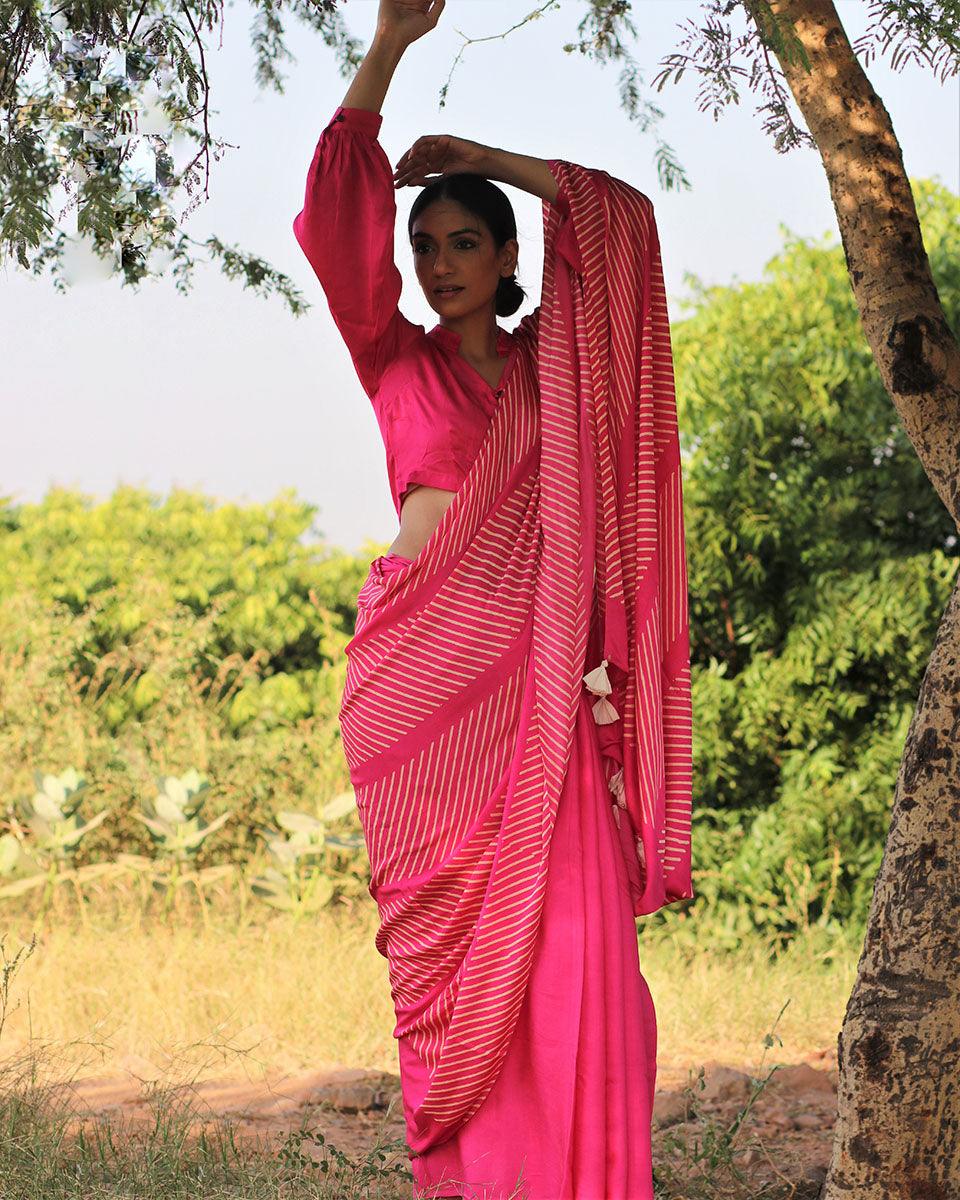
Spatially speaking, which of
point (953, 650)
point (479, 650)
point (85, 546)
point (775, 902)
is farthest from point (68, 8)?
point (85, 546)

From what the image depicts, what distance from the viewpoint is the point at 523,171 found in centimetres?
267

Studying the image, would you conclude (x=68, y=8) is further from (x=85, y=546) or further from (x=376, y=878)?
(x=85, y=546)

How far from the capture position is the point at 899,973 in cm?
239

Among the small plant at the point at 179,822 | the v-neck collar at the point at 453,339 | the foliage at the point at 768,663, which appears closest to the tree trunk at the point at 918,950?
the v-neck collar at the point at 453,339

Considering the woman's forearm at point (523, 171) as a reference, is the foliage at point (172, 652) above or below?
below

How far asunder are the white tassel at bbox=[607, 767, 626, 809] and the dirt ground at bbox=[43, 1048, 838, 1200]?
0.83 meters

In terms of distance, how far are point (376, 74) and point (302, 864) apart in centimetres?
342

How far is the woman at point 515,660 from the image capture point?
2.47 metres

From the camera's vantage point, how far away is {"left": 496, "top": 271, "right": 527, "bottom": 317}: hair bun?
2.90 meters

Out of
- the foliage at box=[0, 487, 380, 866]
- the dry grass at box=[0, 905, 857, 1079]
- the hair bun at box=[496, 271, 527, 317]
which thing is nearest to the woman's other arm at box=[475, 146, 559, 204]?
the hair bun at box=[496, 271, 527, 317]

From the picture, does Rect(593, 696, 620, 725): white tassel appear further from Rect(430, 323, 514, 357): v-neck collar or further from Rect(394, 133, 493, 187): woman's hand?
Rect(394, 133, 493, 187): woman's hand

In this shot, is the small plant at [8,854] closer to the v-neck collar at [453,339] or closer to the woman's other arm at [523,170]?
the v-neck collar at [453,339]

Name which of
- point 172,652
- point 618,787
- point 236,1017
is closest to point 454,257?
point 618,787

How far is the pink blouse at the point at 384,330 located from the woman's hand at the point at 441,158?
141mm
